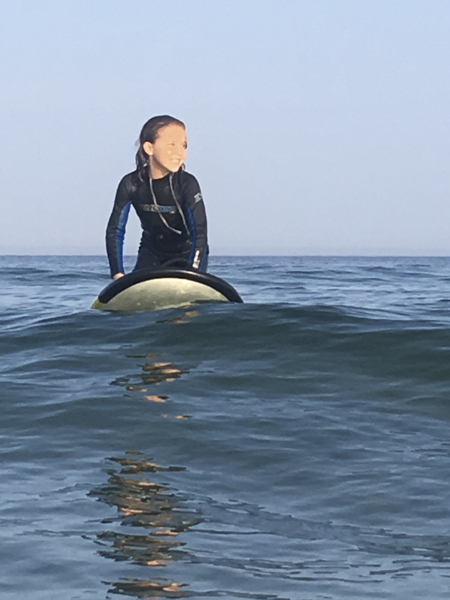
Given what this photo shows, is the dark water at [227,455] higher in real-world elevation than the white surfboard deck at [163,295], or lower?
lower

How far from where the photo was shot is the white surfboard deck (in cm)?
797

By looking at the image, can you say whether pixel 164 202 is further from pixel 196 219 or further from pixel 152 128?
pixel 152 128

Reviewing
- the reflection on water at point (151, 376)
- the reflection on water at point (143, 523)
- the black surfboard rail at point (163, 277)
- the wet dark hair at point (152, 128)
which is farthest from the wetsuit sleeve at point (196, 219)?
the reflection on water at point (143, 523)

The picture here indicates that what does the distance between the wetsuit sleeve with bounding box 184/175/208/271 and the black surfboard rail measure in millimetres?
356

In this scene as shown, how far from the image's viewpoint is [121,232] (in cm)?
877

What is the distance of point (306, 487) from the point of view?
4.07 m

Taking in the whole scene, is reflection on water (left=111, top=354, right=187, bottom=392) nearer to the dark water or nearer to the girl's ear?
the dark water

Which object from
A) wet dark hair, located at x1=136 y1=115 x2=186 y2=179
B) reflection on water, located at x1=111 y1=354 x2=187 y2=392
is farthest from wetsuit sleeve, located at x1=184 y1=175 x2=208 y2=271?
reflection on water, located at x1=111 y1=354 x2=187 y2=392

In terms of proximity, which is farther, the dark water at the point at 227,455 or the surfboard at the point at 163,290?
the surfboard at the point at 163,290

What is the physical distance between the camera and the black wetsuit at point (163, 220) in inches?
330

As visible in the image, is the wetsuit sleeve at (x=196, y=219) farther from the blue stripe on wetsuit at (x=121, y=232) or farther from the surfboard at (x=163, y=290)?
the blue stripe on wetsuit at (x=121, y=232)

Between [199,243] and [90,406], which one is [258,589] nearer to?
[90,406]

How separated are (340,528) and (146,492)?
2.93 ft

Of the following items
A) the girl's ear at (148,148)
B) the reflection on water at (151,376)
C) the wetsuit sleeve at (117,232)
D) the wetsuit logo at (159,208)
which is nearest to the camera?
the reflection on water at (151,376)
